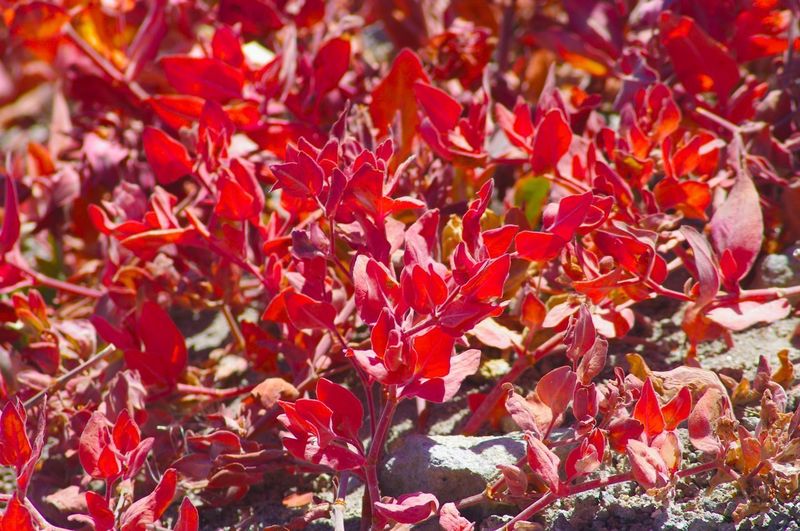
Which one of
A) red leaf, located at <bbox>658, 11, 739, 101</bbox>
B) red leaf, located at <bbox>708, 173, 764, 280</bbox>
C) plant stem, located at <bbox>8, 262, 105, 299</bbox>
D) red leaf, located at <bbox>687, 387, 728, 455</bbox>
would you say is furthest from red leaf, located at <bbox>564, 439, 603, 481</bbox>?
plant stem, located at <bbox>8, 262, 105, 299</bbox>

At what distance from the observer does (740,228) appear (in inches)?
40.8

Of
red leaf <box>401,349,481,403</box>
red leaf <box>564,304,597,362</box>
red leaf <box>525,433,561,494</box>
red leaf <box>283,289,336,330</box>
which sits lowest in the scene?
red leaf <box>525,433,561,494</box>

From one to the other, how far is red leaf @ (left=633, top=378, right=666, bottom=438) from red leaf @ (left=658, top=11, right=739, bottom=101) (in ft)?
1.95

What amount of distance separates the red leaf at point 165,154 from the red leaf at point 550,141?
45 centimetres

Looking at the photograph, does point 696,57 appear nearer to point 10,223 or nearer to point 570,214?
point 570,214

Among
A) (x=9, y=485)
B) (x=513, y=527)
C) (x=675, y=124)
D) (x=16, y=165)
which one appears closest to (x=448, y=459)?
(x=513, y=527)

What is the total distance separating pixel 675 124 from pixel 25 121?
1.90m

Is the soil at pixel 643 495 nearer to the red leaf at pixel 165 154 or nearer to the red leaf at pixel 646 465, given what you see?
the red leaf at pixel 646 465

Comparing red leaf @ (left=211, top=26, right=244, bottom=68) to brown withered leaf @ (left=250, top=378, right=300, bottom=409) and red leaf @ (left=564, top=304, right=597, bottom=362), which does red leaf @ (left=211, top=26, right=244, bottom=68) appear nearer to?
brown withered leaf @ (left=250, top=378, right=300, bottom=409)

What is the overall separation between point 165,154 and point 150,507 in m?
0.46

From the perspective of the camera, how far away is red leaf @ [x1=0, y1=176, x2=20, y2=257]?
3.81 feet

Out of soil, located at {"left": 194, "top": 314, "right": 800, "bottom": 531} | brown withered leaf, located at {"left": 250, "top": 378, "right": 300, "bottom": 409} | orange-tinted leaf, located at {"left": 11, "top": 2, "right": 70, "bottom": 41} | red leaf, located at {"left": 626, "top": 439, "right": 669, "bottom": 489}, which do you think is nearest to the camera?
red leaf, located at {"left": 626, "top": 439, "right": 669, "bottom": 489}

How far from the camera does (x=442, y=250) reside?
1.13m

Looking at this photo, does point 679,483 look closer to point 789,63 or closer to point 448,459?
point 448,459
